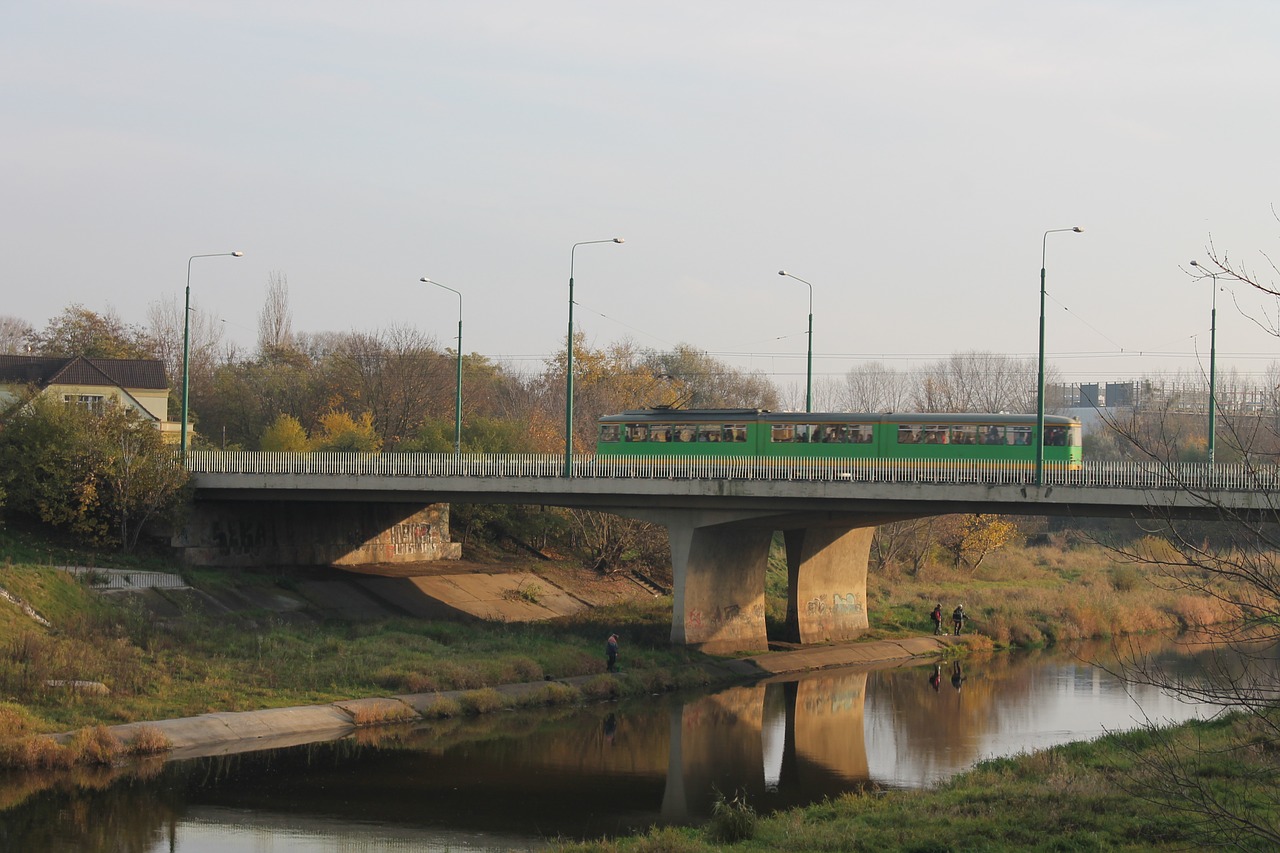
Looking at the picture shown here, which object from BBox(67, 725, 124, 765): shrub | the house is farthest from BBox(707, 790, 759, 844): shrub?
the house

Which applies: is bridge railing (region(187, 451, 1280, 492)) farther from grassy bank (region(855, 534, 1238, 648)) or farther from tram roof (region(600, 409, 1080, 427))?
grassy bank (region(855, 534, 1238, 648))

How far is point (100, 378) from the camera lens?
262 ft

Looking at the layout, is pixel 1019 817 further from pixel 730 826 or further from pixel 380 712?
pixel 380 712

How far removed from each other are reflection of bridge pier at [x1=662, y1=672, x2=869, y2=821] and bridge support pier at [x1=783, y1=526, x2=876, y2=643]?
7.96 m

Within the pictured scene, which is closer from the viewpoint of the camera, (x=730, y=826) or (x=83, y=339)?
(x=730, y=826)

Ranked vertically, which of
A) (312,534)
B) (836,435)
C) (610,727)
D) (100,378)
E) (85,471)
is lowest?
(610,727)

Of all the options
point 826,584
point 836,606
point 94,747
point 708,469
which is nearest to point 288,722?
point 94,747

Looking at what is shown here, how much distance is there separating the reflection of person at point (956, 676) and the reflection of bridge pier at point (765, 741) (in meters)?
3.52

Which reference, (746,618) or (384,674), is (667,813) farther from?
(746,618)

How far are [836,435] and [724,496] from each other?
667 centimetres

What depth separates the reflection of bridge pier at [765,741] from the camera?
105ft

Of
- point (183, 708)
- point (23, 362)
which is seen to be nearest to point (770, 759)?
point (183, 708)

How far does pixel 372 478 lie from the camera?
1966 inches

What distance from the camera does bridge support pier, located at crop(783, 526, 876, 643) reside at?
56.9 m
